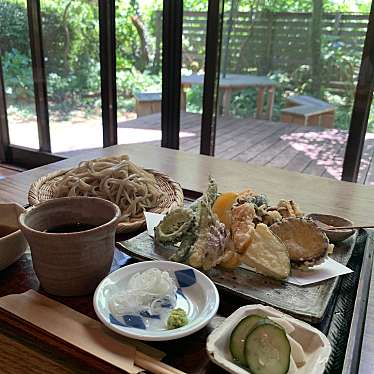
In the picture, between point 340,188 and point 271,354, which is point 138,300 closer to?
point 271,354

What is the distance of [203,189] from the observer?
4.58ft

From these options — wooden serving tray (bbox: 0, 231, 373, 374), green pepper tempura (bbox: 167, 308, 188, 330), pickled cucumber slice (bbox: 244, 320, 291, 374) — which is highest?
pickled cucumber slice (bbox: 244, 320, 291, 374)

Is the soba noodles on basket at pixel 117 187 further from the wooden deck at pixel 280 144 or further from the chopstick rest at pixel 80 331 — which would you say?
the wooden deck at pixel 280 144

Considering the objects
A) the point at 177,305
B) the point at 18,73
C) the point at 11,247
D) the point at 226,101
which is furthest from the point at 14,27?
the point at 177,305

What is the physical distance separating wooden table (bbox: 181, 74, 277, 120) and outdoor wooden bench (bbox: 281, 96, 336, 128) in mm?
120

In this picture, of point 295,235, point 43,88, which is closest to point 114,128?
point 43,88

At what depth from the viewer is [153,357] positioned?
60 centimetres

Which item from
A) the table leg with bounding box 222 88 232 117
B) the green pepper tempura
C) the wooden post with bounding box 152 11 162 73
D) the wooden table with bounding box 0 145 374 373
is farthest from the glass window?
the green pepper tempura

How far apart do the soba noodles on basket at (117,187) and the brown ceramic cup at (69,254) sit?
275 millimetres

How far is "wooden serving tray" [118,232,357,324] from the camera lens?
713 millimetres

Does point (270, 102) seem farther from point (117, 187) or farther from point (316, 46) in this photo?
point (117, 187)

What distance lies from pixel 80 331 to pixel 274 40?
2.33 m

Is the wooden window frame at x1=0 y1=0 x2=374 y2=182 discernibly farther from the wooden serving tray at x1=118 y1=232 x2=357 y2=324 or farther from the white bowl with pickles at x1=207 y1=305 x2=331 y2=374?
the white bowl with pickles at x1=207 y1=305 x2=331 y2=374

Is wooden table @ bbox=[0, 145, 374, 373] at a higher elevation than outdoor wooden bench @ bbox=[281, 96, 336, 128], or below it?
below
